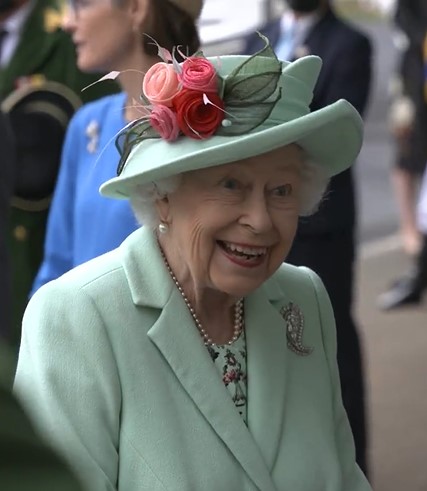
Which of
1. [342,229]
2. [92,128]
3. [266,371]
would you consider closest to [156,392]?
[266,371]

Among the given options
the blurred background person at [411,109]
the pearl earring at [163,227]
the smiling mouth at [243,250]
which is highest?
the pearl earring at [163,227]

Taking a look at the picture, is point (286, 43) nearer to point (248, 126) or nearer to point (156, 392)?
point (248, 126)

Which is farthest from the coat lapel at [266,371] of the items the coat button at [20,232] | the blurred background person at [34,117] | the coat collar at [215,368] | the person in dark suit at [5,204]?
the coat button at [20,232]

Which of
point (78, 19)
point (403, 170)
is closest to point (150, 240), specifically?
point (78, 19)

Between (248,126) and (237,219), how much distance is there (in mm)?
169

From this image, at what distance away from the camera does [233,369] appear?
2406mm

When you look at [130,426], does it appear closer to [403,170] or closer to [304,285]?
[304,285]

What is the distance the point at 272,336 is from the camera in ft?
8.09

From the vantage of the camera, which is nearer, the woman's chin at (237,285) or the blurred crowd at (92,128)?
the woman's chin at (237,285)

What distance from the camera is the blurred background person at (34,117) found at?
4.00 m

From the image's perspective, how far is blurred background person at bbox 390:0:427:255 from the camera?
643 cm

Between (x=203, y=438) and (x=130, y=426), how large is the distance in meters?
0.13

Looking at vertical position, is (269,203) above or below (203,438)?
above

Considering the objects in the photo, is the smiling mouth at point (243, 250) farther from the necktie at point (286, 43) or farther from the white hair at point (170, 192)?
the necktie at point (286, 43)
